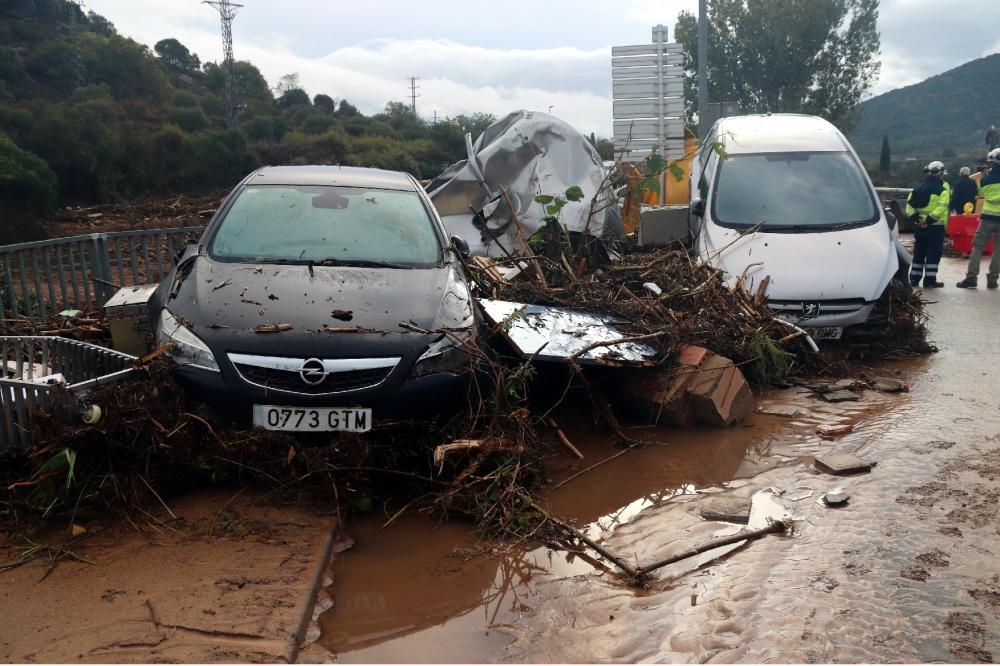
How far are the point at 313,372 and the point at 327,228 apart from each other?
5.70ft

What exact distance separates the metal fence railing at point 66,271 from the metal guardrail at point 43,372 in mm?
1467

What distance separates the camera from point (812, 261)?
322 inches

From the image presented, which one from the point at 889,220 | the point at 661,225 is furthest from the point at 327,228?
the point at 889,220

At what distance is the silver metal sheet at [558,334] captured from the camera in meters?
5.82

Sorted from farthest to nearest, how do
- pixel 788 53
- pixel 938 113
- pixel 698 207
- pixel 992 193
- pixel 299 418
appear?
1. pixel 938 113
2. pixel 788 53
3. pixel 992 193
4. pixel 698 207
5. pixel 299 418

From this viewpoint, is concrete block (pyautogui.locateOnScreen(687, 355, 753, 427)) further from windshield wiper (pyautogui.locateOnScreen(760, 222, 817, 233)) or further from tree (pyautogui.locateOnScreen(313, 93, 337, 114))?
tree (pyautogui.locateOnScreen(313, 93, 337, 114))

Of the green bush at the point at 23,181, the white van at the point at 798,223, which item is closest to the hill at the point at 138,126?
the green bush at the point at 23,181

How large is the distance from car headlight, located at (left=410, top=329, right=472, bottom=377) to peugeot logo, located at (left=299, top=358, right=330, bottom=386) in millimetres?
486

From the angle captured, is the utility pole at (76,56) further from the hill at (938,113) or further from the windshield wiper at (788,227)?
the hill at (938,113)

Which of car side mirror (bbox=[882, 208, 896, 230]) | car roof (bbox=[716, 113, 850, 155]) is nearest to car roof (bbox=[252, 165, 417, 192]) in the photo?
car roof (bbox=[716, 113, 850, 155])

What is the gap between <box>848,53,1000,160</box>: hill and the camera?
2918 inches

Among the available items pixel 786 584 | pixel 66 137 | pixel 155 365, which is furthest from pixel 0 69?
pixel 786 584

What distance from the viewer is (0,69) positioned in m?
33.9

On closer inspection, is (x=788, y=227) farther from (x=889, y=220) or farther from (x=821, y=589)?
(x=821, y=589)
